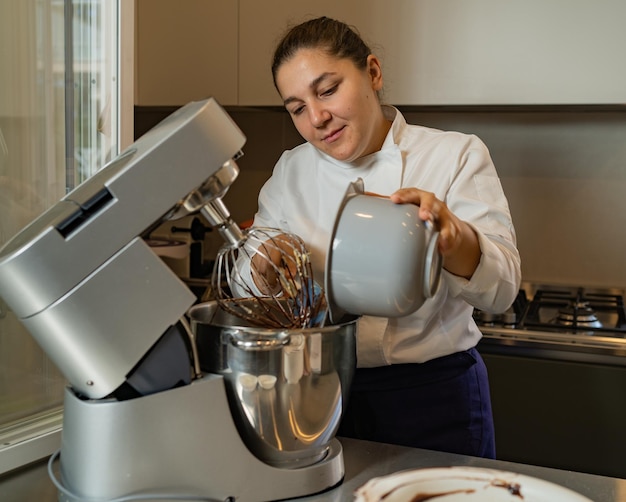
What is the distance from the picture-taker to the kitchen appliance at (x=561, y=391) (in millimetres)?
1521

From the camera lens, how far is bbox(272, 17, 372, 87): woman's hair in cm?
98

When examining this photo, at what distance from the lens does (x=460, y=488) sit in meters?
0.67

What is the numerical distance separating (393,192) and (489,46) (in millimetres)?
875

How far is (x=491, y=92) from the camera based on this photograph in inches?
65.8

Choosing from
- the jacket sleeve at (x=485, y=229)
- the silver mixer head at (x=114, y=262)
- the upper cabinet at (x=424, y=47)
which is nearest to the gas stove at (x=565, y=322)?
the upper cabinet at (x=424, y=47)

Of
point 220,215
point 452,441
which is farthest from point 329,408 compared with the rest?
point 452,441

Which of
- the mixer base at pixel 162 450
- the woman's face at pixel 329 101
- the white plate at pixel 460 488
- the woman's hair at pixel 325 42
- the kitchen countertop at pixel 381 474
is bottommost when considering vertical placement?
the kitchen countertop at pixel 381 474

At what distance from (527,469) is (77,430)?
42cm

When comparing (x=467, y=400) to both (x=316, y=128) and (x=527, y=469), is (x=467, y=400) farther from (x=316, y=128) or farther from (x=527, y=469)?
(x=316, y=128)

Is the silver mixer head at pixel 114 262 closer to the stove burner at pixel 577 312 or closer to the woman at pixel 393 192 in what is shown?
the woman at pixel 393 192

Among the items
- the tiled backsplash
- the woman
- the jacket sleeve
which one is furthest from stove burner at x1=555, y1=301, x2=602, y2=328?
the jacket sleeve

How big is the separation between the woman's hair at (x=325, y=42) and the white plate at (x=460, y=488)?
55 cm

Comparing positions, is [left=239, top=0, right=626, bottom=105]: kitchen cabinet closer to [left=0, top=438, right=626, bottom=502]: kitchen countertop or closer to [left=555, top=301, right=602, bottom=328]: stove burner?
[left=555, top=301, right=602, bottom=328]: stove burner

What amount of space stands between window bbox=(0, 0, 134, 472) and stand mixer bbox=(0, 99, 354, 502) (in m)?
0.21
